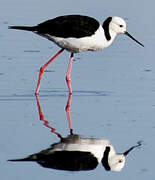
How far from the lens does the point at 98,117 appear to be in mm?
7559

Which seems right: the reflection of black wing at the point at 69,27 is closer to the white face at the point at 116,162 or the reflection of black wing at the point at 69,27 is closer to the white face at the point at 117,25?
the white face at the point at 117,25

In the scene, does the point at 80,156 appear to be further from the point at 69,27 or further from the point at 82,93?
the point at 69,27

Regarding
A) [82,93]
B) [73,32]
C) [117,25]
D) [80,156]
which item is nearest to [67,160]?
[80,156]

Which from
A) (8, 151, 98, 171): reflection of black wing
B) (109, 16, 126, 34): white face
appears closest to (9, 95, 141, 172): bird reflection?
(8, 151, 98, 171): reflection of black wing

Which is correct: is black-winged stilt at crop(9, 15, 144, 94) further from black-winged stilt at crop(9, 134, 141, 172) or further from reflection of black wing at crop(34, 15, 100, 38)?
black-winged stilt at crop(9, 134, 141, 172)

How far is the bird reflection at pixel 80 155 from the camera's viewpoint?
20.0 feet

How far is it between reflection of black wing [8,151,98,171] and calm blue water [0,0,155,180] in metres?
0.10

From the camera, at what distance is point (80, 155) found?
6336mm

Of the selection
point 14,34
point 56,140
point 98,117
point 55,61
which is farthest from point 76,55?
point 56,140

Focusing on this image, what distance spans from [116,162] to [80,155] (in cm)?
34

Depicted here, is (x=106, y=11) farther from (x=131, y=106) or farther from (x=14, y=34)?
(x=131, y=106)

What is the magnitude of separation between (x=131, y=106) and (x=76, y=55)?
117 inches

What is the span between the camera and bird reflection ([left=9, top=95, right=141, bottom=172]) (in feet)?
20.0

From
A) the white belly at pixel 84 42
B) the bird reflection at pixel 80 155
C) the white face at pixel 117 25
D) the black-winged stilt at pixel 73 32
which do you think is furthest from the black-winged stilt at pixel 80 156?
the white face at pixel 117 25
